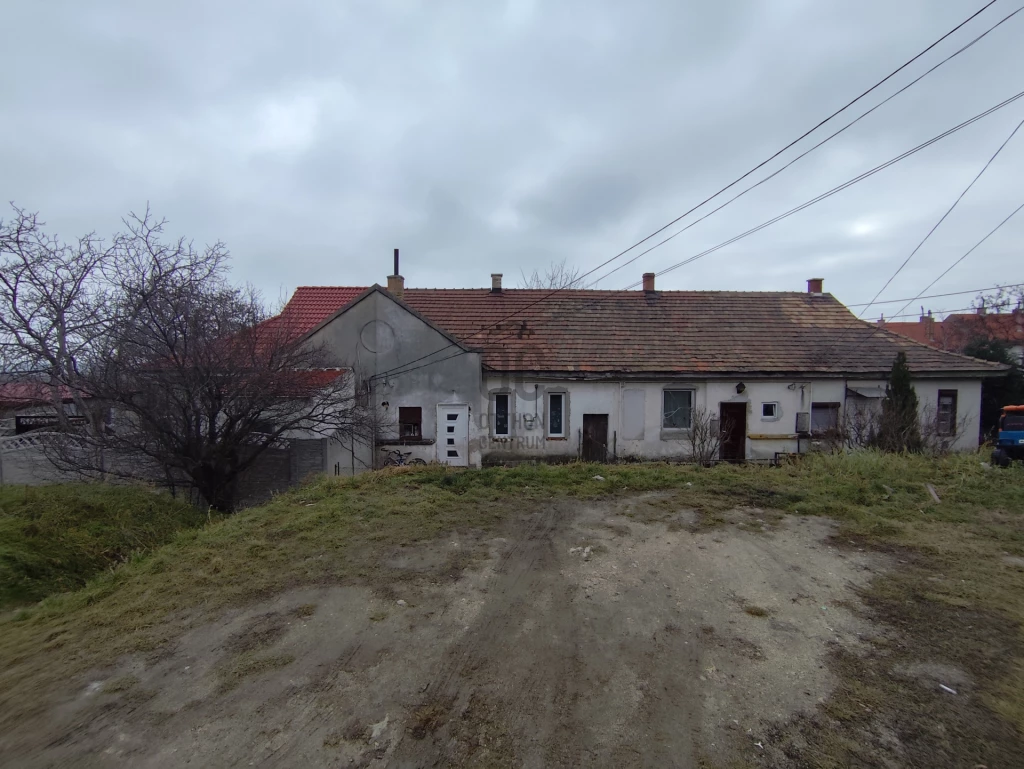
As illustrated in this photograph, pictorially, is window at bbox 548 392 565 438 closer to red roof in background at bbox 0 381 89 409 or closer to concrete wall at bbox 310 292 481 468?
concrete wall at bbox 310 292 481 468

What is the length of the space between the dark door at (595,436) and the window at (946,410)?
34.2 feet

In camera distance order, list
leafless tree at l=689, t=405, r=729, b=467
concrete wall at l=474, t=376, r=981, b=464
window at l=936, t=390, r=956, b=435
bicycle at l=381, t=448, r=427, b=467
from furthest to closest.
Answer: window at l=936, t=390, r=956, b=435 < concrete wall at l=474, t=376, r=981, b=464 < leafless tree at l=689, t=405, r=729, b=467 < bicycle at l=381, t=448, r=427, b=467

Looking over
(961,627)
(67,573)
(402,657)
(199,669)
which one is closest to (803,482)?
(961,627)

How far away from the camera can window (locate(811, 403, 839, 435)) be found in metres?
15.3

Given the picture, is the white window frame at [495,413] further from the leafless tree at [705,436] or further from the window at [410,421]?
the leafless tree at [705,436]

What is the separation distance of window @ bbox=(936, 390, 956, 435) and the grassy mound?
20063 mm

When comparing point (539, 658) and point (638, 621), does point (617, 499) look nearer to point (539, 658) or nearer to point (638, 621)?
point (638, 621)

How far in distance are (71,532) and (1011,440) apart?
18.4 metres

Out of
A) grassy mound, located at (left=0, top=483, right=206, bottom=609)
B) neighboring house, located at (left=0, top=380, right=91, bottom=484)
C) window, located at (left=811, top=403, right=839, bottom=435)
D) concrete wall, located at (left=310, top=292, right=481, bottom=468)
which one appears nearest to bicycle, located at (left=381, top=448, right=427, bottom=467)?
concrete wall, located at (left=310, top=292, right=481, bottom=468)

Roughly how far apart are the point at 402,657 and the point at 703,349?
14.1 meters

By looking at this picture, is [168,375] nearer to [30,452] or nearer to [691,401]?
[30,452]

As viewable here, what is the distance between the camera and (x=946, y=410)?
608 inches

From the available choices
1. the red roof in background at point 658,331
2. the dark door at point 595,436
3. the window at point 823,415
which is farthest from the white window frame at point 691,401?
the window at point 823,415

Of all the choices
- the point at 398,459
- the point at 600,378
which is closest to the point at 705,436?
the point at 600,378
